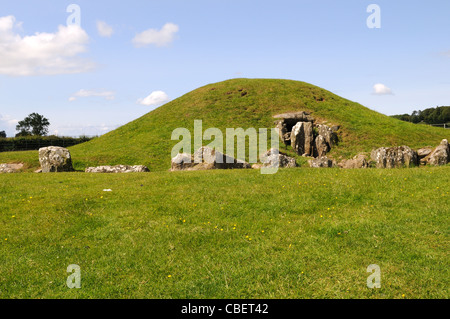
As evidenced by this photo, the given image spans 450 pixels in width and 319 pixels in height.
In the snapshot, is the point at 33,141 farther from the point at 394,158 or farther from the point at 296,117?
the point at 394,158

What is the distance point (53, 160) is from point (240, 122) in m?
28.3

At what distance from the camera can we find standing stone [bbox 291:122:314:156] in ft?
139

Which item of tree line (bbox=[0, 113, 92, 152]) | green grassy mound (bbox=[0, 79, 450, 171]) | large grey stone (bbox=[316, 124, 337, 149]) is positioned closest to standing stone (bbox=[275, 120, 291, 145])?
green grassy mound (bbox=[0, 79, 450, 171])

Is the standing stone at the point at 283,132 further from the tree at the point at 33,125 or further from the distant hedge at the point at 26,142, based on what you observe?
the tree at the point at 33,125

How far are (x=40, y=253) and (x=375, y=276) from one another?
Answer: 451 inches

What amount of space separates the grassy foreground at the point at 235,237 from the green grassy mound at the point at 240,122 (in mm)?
22365

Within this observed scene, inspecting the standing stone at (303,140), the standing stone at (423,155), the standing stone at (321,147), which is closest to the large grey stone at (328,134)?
the standing stone at (321,147)

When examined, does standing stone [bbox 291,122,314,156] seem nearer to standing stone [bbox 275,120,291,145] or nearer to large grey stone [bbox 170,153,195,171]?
standing stone [bbox 275,120,291,145]

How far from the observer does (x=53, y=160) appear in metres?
Result: 29.4

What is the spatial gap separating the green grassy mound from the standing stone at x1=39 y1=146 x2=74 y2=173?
22.4 feet

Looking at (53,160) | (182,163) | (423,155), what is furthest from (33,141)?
(423,155)

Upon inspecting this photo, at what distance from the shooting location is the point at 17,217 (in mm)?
14867

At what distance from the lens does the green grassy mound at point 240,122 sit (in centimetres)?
4206
